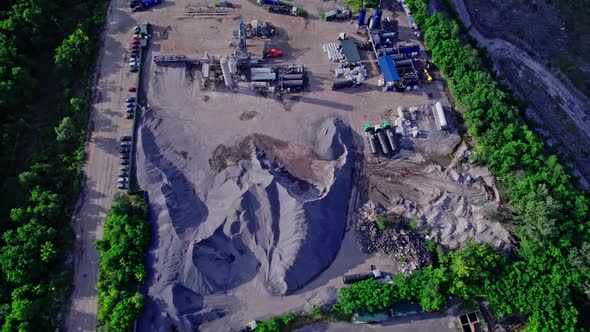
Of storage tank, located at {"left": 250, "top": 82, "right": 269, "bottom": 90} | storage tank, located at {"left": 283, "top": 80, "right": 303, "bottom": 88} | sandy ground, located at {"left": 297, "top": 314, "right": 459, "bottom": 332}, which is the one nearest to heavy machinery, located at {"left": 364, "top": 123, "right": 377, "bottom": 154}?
storage tank, located at {"left": 283, "top": 80, "right": 303, "bottom": 88}

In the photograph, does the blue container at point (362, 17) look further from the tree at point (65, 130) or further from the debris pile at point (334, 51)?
the tree at point (65, 130)

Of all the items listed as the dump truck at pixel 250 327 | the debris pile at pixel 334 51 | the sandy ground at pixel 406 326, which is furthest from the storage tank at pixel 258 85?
the sandy ground at pixel 406 326

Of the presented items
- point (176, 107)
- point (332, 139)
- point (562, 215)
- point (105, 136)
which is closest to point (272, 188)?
point (332, 139)

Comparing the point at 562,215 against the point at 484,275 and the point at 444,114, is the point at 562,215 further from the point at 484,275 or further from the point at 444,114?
the point at 444,114

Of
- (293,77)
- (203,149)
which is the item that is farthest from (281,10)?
(203,149)

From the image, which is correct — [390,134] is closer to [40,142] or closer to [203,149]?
[203,149]

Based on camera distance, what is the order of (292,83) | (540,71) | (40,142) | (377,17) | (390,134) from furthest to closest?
(540,71)
(377,17)
(292,83)
(390,134)
(40,142)
